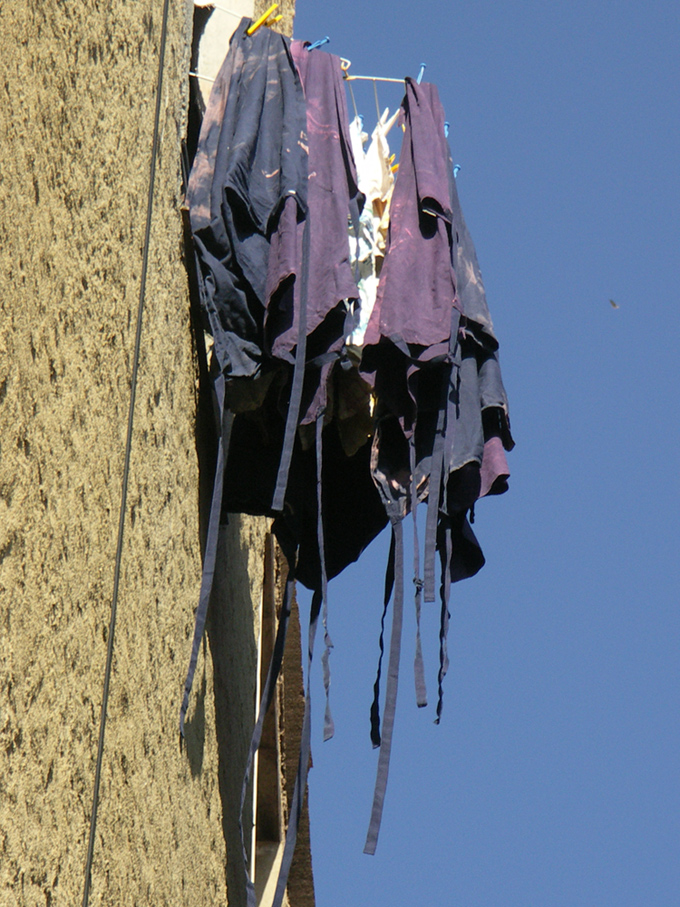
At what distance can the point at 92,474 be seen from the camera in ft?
7.68

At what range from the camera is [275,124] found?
3.18 meters

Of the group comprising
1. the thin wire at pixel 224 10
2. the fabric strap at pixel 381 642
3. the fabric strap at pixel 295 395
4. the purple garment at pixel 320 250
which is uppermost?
the thin wire at pixel 224 10

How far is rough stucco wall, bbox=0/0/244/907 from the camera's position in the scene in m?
1.93

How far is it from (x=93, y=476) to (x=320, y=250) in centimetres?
90

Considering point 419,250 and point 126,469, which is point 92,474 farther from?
point 419,250

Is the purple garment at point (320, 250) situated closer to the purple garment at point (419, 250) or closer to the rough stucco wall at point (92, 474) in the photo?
the purple garment at point (419, 250)

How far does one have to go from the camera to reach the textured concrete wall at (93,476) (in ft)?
6.34

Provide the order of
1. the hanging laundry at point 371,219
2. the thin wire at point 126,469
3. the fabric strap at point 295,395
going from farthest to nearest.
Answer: the hanging laundry at point 371,219 < the fabric strap at point 295,395 < the thin wire at point 126,469

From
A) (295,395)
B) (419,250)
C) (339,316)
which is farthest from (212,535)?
(419,250)

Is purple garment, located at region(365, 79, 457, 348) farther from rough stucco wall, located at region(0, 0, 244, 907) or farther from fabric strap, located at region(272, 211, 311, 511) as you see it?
rough stucco wall, located at region(0, 0, 244, 907)

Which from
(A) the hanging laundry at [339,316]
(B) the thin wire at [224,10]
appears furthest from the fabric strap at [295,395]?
(B) the thin wire at [224,10]

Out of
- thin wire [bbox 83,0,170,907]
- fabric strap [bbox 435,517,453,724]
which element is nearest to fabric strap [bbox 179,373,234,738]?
thin wire [bbox 83,0,170,907]

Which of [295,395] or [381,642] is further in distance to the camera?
[381,642]

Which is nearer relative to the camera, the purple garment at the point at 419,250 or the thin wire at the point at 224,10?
the purple garment at the point at 419,250
